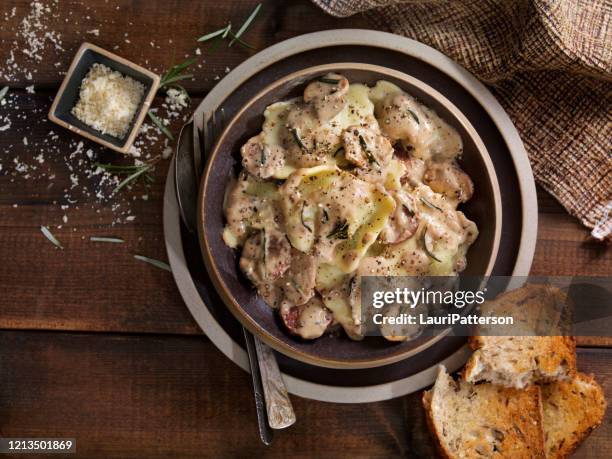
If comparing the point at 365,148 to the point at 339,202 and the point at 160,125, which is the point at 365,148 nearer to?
the point at 339,202

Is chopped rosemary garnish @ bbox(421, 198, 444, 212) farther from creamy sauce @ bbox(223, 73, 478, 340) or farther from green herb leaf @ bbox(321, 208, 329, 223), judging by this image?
green herb leaf @ bbox(321, 208, 329, 223)

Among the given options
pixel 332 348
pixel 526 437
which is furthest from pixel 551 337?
pixel 332 348

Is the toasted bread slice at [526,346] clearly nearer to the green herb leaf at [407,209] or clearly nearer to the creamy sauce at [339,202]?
the creamy sauce at [339,202]

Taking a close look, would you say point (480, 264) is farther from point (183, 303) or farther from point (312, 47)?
point (183, 303)

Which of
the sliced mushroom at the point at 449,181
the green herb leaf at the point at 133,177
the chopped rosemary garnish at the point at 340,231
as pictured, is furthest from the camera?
the green herb leaf at the point at 133,177

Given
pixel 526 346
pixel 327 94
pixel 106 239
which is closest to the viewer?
pixel 327 94

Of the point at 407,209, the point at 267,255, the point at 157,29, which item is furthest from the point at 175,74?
the point at 407,209

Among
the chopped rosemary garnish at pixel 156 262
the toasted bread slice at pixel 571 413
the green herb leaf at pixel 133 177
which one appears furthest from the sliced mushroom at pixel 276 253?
the toasted bread slice at pixel 571 413

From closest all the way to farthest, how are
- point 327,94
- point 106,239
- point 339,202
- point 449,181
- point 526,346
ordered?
point 339,202 < point 327,94 < point 449,181 < point 526,346 < point 106,239
